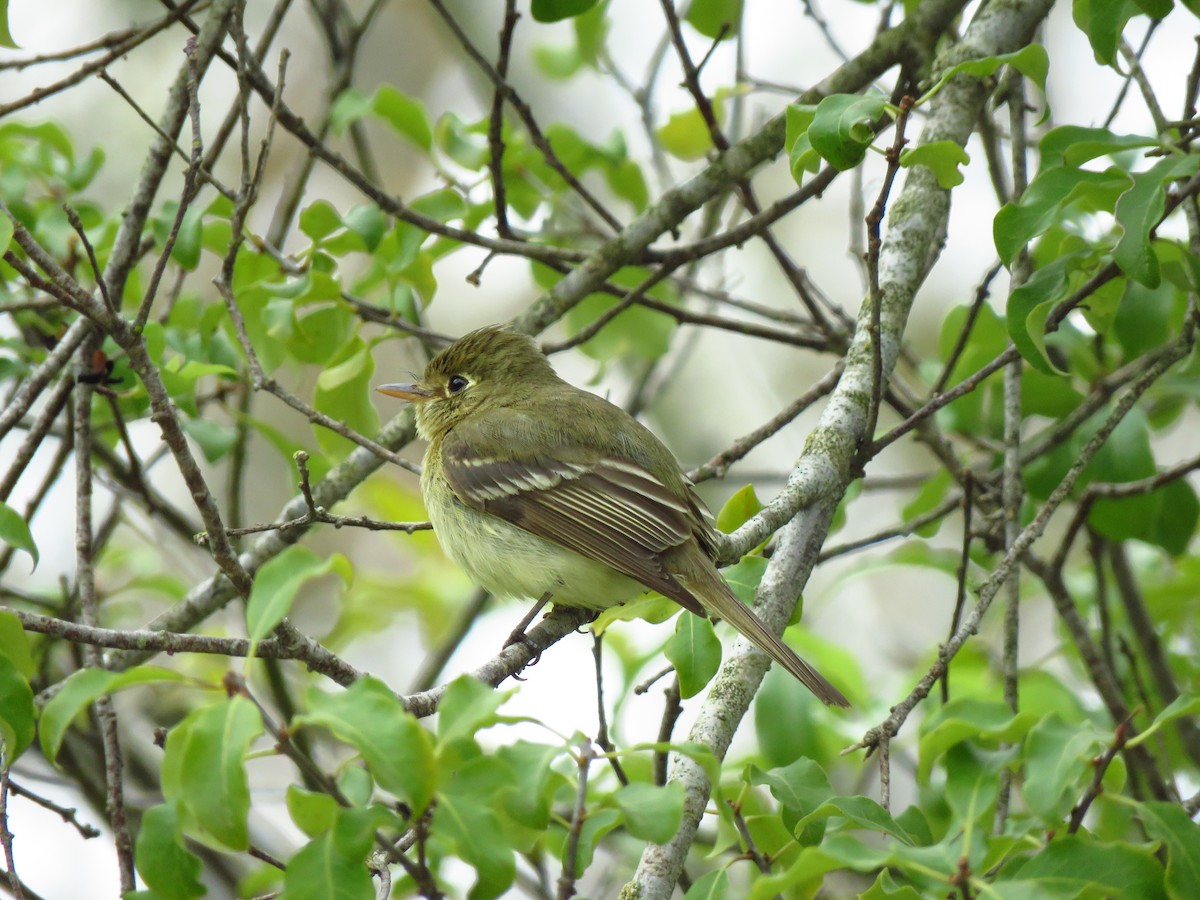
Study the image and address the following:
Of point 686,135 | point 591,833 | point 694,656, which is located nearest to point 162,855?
point 591,833

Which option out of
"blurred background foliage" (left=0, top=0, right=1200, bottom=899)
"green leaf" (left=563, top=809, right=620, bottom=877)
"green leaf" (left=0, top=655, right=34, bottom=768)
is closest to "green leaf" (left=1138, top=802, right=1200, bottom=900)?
"blurred background foliage" (left=0, top=0, right=1200, bottom=899)

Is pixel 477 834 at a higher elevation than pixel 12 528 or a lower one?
lower

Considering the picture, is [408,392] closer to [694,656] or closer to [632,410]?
[632,410]

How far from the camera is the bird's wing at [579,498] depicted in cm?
394

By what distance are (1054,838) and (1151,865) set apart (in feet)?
0.53

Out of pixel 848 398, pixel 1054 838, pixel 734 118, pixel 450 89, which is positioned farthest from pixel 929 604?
pixel 1054 838

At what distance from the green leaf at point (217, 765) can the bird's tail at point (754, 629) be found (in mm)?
1709

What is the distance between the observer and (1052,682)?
14.4ft

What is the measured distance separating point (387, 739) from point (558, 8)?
2562 mm

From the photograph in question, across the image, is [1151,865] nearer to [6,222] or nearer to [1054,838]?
[1054,838]

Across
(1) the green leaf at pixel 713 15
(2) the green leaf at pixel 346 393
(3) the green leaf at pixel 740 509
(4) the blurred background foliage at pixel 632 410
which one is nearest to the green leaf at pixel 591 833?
(4) the blurred background foliage at pixel 632 410

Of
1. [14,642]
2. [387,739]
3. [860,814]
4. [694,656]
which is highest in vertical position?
[694,656]

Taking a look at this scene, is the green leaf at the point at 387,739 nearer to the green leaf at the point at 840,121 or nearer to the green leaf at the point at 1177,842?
the green leaf at the point at 1177,842

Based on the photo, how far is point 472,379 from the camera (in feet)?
17.1
